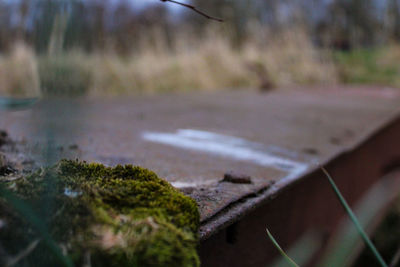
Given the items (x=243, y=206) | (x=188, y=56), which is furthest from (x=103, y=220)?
(x=188, y=56)

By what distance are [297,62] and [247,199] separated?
25.7 ft

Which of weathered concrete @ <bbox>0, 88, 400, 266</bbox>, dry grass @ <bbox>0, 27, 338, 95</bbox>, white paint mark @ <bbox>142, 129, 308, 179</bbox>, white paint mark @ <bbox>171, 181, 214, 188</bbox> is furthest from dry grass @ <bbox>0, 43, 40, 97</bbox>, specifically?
white paint mark @ <bbox>171, 181, 214, 188</bbox>

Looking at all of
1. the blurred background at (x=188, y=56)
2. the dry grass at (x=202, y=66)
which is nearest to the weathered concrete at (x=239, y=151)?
the blurred background at (x=188, y=56)

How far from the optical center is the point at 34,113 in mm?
2324

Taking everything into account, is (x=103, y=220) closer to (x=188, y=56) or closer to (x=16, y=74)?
(x=16, y=74)

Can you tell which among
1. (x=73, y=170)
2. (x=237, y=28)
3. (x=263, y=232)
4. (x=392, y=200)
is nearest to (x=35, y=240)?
(x=73, y=170)

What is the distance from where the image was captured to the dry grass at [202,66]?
598cm

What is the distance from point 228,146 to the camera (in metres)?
1.71

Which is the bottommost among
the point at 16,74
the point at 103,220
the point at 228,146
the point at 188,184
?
the point at 16,74

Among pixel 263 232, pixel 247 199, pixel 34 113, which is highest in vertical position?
pixel 247 199

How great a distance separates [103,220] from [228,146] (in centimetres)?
122

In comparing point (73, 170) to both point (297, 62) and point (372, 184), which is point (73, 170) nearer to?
point (372, 184)

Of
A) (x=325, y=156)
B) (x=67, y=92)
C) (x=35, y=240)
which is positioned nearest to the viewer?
(x=35, y=240)

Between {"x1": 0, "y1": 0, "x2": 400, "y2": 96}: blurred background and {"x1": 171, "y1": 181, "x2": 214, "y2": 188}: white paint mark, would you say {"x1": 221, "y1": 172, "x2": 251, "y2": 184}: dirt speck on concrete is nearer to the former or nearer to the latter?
{"x1": 171, "y1": 181, "x2": 214, "y2": 188}: white paint mark
